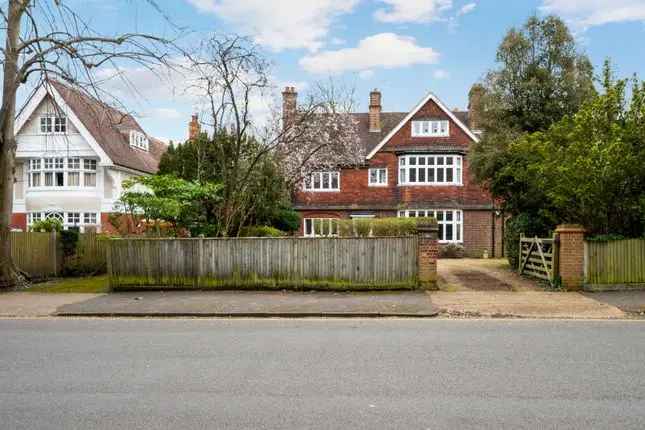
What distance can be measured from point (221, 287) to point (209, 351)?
22.8 ft

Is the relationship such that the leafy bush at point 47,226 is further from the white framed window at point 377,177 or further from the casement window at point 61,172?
the white framed window at point 377,177

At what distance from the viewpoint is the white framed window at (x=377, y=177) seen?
32.6 meters

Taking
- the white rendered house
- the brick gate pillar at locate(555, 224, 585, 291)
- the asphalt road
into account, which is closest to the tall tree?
the brick gate pillar at locate(555, 224, 585, 291)

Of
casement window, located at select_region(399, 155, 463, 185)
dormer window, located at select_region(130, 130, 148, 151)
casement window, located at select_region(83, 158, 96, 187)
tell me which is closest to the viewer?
casement window, located at select_region(83, 158, 96, 187)

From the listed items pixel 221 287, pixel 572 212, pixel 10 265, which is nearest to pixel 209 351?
pixel 221 287

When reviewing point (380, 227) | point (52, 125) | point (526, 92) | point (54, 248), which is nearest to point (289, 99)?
point (52, 125)

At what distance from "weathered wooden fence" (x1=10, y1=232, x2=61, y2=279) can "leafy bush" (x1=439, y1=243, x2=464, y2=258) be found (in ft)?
63.3

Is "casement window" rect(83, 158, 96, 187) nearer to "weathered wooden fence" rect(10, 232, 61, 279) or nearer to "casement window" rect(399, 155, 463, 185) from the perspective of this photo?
"weathered wooden fence" rect(10, 232, 61, 279)

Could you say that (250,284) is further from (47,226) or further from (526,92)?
(526,92)

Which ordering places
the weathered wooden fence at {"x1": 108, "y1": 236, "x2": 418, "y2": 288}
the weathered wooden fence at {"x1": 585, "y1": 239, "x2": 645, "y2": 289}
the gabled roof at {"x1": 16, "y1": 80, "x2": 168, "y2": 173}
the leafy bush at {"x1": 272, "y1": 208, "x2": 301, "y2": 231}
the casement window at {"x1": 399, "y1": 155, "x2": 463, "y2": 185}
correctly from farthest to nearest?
the casement window at {"x1": 399, "y1": 155, "x2": 463, "y2": 185} < the gabled roof at {"x1": 16, "y1": 80, "x2": 168, "y2": 173} < the leafy bush at {"x1": 272, "y1": 208, "x2": 301, "y2": 231} < the weathered wooden fence at {"x1": 108, "y1": 236, "x2": 418, "y2": 288} < the weathered wooden fence at {"x1": 585, "y1": 239, "x2": 645, "y2": 289}

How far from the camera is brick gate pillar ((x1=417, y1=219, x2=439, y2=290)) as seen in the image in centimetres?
1439

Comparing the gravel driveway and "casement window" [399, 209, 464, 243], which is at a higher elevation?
"casement window" [399, 209, 464, 243]

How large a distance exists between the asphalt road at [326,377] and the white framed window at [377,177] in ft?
75.4

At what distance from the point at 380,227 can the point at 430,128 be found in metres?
17.5
